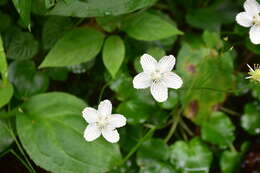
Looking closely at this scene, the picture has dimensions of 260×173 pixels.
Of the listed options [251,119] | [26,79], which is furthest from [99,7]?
[251,119]

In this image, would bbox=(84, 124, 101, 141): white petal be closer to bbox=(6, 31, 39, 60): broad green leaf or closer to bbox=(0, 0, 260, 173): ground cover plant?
bbox=(0, 0, 260, 173): ground cover plant

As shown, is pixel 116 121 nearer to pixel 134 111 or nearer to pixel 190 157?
pixel 134 111

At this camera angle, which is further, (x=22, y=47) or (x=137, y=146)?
(x=22, y=47)

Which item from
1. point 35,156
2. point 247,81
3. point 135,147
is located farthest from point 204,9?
point 35,156

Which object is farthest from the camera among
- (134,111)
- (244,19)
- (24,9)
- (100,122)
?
(134,111)

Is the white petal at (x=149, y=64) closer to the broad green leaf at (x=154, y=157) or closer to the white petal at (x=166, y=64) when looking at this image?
the white petal at (x=166, y=64)

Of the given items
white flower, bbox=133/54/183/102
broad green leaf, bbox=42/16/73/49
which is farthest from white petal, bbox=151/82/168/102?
broad green leaf, bbox=42/16/73/49

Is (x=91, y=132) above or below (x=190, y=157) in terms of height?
above
